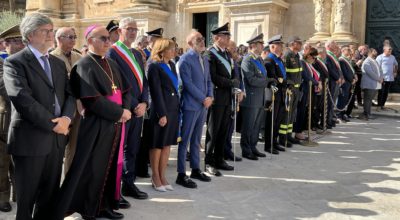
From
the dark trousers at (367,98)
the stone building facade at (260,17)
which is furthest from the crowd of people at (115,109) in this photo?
the stone building facade at (260,17)

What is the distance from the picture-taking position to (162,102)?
179 inches

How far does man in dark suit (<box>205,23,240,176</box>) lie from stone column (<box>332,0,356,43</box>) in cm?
710

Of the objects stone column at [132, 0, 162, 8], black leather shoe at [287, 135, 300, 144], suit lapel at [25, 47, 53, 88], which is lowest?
black leather shoe at [287, 135, 300, 144]

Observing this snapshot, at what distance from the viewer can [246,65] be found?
6348 mm

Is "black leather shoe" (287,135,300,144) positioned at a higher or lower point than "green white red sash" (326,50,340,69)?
lower

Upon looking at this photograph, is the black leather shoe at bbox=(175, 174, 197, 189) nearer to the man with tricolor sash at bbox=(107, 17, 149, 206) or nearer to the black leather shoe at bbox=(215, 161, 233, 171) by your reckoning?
the man with tricolor sash at bbox=(107, 17, 149, 206)

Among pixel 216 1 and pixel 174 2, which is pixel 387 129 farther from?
pixel 174 2

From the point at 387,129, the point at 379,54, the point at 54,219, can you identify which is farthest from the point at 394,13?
the point at 54,219

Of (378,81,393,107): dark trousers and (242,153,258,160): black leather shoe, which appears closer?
(242,153,258,160): black leather shoe

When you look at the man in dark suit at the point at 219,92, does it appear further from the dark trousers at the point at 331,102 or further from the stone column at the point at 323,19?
the stone column at the point at 323,19

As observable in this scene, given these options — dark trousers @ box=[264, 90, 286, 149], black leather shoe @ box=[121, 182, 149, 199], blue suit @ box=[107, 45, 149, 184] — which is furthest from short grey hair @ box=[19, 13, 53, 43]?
dark trousers @ box=[264, 90, 286, 149]

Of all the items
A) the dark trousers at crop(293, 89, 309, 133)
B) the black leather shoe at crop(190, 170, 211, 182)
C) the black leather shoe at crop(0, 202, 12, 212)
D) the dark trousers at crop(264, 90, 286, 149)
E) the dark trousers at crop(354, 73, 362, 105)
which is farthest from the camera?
the dark trousers at crop(354, 73, 362, 105)

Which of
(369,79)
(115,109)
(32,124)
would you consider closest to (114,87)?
(115,109)

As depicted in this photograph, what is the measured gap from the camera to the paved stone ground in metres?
4.08
